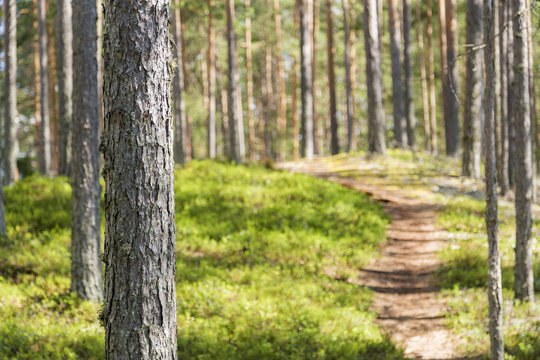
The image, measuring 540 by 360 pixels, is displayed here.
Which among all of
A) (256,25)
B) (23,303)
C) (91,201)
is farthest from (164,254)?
(256,25)

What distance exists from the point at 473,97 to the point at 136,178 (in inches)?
468

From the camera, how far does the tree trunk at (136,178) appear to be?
279 cm

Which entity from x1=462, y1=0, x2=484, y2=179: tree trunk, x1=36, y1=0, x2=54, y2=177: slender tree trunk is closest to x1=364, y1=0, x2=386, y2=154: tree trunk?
x1=462, y1=0, x2=484, y2=179: tree trunk

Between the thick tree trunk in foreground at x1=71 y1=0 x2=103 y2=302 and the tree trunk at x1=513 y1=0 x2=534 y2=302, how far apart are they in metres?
6.31

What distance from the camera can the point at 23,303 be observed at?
594 centimetres

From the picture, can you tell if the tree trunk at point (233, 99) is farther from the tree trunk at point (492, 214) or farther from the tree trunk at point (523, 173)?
the tree trunk at point (492, 214)

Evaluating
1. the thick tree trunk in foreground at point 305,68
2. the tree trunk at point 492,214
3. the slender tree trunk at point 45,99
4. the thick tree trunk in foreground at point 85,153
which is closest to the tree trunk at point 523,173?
the tree trunk at point 492,214

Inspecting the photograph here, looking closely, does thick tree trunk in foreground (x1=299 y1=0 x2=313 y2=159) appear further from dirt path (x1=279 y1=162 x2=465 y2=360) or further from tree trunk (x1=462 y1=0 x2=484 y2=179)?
dirt path (x1=279 y1=162 x2=465 y2=360)

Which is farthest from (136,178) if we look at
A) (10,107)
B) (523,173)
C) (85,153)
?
(10,107)

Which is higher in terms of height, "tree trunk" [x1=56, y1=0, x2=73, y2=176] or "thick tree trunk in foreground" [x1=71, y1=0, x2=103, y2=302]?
"tree trunk" [x1=56, y1=0, x2=73, y2=176]

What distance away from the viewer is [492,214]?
526 centimetres

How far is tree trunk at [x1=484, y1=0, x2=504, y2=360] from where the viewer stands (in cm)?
512

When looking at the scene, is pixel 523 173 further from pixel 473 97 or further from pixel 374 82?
pixel 374 82

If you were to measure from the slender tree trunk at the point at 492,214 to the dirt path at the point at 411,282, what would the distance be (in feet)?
2.59
